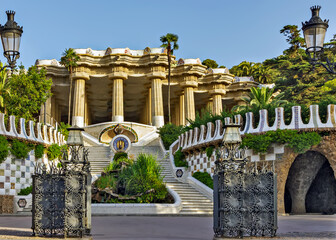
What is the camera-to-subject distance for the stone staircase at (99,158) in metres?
32.2

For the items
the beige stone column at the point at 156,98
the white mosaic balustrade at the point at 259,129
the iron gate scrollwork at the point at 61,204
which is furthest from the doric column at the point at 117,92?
the iron gate scrollwork at the point at 61,204

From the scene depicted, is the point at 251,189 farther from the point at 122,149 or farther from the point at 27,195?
the point at 122,149

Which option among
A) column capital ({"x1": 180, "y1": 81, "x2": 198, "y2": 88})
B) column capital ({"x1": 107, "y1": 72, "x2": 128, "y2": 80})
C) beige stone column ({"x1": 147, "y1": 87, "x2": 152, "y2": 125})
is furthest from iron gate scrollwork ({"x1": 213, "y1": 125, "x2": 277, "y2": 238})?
beige stone column ({"x1": 147, "y1": 87, "x2": 152, "y2": 125})

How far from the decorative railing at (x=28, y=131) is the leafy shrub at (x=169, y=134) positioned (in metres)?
11.2

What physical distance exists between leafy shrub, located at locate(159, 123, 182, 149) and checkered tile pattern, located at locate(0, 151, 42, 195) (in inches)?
616

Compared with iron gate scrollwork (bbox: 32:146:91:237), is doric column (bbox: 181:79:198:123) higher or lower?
higher

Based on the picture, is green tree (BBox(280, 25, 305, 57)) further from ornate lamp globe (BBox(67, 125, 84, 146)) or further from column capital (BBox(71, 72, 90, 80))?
ornate lamp globe (BBox(67, 125, 84, 146))

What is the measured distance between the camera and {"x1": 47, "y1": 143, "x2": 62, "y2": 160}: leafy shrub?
28.9 meters

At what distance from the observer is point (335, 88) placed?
39625mm

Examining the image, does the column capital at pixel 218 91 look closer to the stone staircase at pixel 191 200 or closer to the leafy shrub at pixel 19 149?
the stone staircase at pixel 191 200

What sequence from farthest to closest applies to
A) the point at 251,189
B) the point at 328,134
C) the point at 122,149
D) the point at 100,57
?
the point at 100,57, the point at 122,149, the point at 328,134, the point at 251,189

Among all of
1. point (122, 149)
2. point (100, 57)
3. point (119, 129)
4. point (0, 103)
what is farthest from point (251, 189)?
point (100, 57)

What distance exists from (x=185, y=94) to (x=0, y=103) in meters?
23.4

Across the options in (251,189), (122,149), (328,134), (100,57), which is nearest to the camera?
(251,189)
